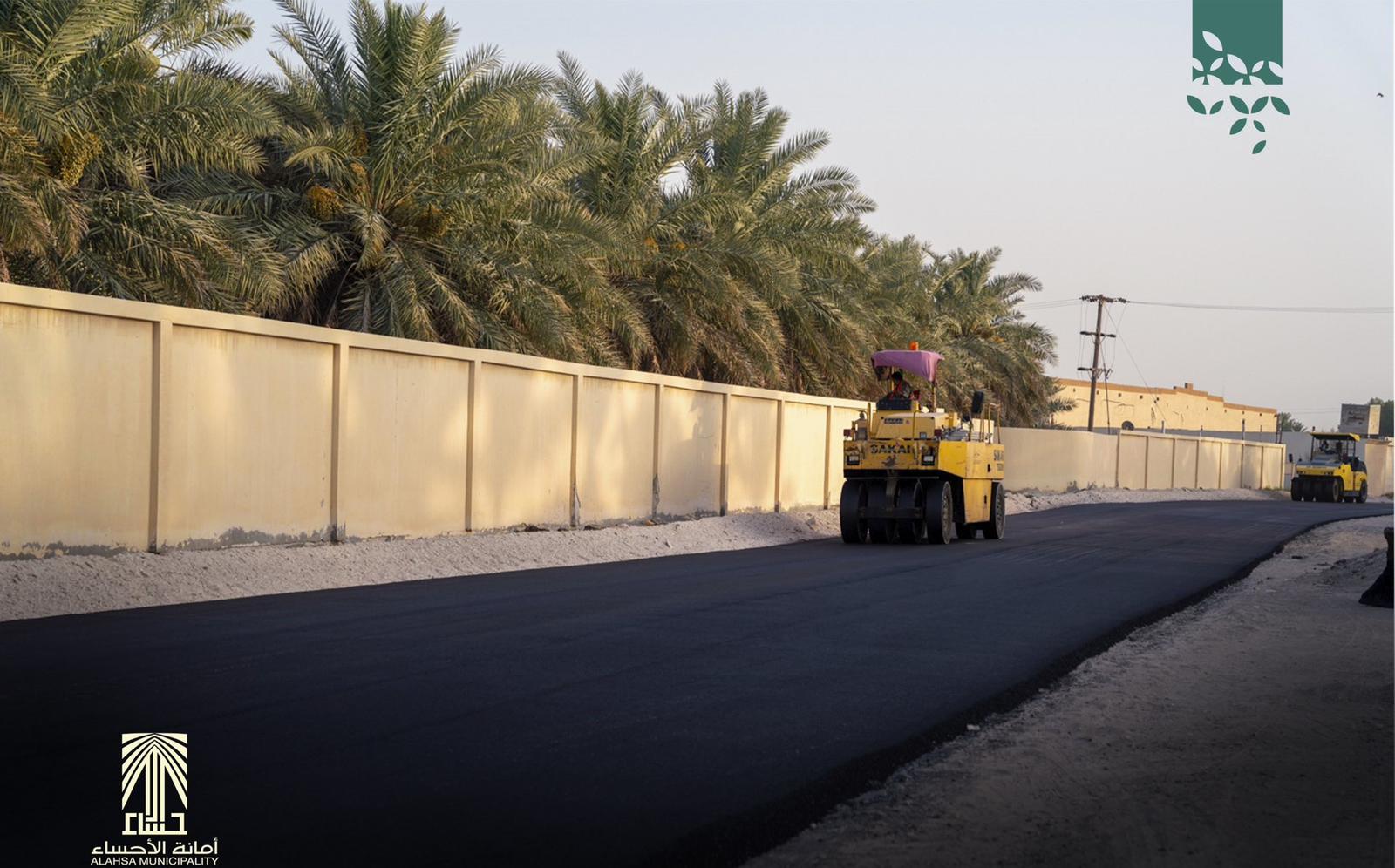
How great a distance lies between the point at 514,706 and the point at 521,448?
488 inches

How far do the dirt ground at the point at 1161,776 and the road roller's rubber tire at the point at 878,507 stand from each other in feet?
37.6

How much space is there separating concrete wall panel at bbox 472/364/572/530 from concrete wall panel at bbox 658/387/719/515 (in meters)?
3.20

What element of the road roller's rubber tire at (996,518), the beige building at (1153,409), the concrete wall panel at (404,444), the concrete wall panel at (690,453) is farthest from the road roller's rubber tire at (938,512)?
the beige building at (1153,409)

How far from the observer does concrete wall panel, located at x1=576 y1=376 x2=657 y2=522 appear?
70.3 ft

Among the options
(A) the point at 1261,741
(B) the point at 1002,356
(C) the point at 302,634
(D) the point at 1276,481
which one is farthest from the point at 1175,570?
(D) the point at 1276,481

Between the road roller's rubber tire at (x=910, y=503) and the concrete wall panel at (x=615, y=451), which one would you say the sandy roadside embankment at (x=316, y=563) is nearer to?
the concrete wall panel at (x=615, y=451)

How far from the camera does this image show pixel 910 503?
22391 mm

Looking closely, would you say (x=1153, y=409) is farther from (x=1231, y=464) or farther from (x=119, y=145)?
(x=119, y=145)

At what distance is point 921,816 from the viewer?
577 centimetres

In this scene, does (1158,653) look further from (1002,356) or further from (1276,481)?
(1276,481)

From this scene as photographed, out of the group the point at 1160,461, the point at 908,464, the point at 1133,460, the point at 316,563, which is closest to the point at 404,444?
the point at 316,563

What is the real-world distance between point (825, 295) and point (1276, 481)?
4886 cm

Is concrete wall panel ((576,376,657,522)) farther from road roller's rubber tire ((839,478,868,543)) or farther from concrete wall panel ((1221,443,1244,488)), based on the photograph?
concrete wall panel ((1221,443,1244,488))

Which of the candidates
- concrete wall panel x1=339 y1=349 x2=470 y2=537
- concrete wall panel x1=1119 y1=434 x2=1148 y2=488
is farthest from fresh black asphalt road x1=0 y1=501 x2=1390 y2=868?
concrete wall panel x1=1119 y1=434 x2=1148 y2=488
